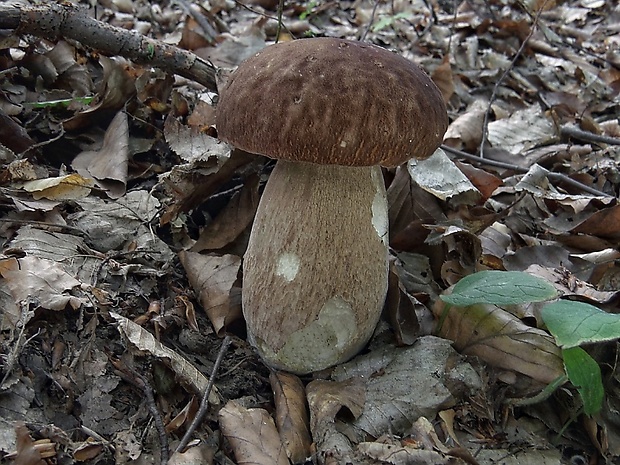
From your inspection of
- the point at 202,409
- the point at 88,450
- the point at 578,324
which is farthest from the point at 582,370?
the point at 88,450

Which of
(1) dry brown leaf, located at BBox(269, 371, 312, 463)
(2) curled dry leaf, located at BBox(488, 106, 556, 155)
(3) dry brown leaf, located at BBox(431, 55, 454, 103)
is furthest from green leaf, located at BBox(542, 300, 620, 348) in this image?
(3) dry brown leaf, located at BBox(431, 55, 454, 103)

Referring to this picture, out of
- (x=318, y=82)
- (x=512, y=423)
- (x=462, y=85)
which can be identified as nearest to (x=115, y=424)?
(x=318, y=82)

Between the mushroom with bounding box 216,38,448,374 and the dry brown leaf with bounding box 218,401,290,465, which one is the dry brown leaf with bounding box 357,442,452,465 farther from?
the mushroom with bounding box 216,38,448,374

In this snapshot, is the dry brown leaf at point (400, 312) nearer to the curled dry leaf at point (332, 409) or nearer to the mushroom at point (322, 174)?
the mushroom at point (322, 174)

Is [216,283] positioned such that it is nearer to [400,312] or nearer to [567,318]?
[400,312]

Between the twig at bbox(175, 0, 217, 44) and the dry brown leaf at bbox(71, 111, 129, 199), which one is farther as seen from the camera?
the twig at bbox(175, 0, 217, 44)

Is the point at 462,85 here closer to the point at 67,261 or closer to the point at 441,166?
the point at 441,166

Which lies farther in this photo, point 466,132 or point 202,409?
point 466,132
